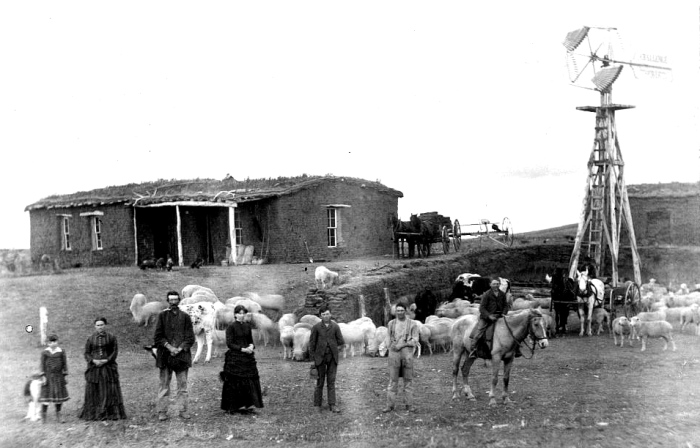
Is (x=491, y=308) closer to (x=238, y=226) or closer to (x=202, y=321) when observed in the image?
(x=202, y=321)

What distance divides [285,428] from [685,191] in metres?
28.7

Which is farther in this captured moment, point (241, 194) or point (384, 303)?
point (241, 194)

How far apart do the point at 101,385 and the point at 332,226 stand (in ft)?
63.2

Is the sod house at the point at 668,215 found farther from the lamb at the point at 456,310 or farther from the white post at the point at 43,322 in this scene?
the white post at the point at 43,322

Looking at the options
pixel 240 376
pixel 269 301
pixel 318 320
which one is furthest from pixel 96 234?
pixel 240 376

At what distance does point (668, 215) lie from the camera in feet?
107

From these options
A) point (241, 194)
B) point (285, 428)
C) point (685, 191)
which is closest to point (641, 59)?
point (685, 191)

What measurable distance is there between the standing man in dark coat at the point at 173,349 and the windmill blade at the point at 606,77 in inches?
718

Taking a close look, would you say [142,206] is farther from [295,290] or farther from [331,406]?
[331,406]

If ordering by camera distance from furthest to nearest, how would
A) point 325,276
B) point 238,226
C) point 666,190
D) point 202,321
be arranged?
point 666,190
point 238,226
point 325,276
point 202,321

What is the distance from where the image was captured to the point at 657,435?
8773 mm

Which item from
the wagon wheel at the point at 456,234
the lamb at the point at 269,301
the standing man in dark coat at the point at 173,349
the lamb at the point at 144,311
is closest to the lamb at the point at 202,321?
the lamb at the point at 144,311

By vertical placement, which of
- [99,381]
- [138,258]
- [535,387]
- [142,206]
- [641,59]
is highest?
[641,59]

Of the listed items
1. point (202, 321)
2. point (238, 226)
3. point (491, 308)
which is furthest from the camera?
point (238, 226)
